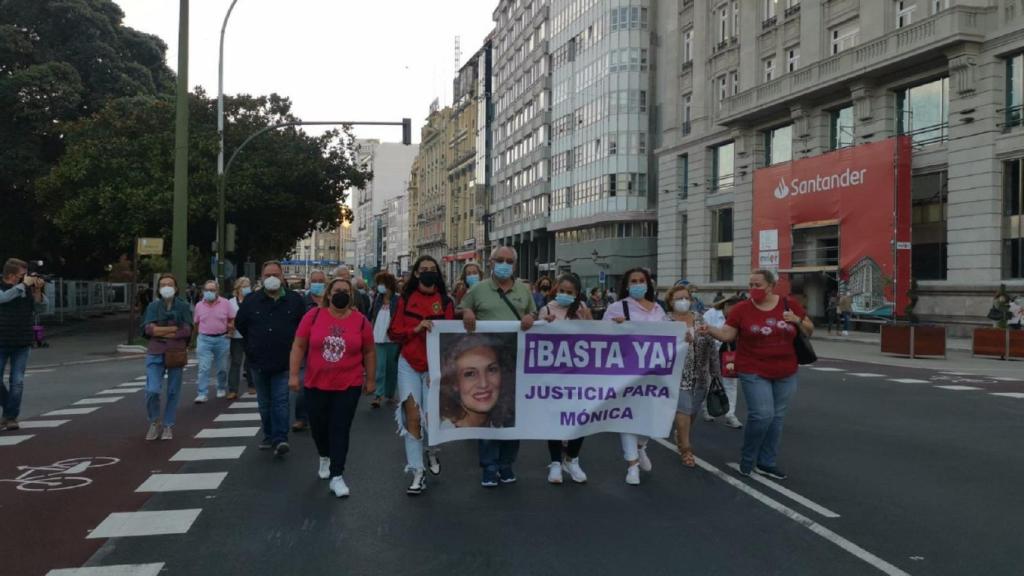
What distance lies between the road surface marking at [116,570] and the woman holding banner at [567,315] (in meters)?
3.30

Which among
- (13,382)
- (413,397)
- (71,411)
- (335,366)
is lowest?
(71,411)

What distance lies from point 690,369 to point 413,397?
2.68m

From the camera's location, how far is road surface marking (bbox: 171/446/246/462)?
8523 mm

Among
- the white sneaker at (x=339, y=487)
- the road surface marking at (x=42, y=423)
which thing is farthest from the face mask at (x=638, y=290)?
the road surface marking at (x=42, y=423)

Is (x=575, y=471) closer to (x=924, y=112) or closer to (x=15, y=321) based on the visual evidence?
(x=15, y=321)

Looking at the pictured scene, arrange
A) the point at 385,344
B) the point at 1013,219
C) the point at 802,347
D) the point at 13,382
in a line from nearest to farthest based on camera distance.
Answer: the point at 802,347 → the point at 13,382 → the point at 385,344 → the point at 1013,219

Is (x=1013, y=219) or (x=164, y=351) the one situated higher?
(x=1013, y=219)

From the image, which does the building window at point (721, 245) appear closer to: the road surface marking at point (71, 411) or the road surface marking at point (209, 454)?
the road surface marking at point (71, 411)

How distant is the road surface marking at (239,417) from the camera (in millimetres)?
11133

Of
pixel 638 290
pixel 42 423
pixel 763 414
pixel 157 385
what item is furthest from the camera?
pixel 42 423

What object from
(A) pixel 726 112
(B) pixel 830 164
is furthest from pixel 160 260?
(B) pixel 830 164

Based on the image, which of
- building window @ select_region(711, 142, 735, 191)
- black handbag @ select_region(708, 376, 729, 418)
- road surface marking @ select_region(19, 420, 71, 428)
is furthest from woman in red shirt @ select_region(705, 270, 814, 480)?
building window @ select_region(711, 142, 735, 191)

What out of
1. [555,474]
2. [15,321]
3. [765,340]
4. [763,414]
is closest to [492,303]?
[555,474]

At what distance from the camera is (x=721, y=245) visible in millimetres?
44875
